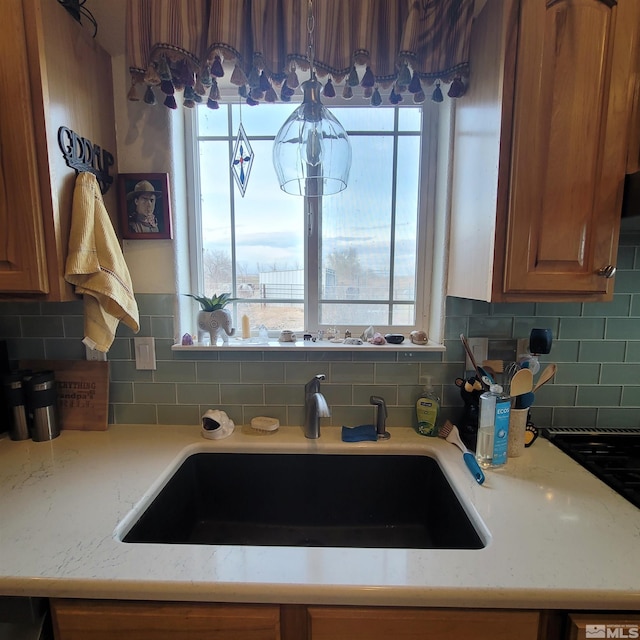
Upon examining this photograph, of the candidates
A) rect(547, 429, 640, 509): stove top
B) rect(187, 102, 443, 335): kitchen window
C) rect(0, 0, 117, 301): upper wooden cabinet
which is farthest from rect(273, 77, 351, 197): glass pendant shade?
rect(547, 429, 640, 509): stove top

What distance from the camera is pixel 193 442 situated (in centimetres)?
119

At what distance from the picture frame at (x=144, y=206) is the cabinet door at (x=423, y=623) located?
121cm

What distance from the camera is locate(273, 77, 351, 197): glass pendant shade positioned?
94cm

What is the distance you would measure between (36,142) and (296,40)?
0.78 m

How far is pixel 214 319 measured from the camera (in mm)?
1307

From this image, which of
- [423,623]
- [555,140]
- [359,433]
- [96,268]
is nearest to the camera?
[423,623]

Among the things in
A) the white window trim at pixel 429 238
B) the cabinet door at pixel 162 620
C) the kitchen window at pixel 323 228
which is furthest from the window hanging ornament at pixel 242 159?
the cabinet door at pixel 162 620

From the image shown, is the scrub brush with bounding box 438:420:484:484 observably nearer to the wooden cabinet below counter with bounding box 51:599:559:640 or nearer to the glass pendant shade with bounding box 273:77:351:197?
the wooden cabinet below counter with bounding box 51:599:559:640

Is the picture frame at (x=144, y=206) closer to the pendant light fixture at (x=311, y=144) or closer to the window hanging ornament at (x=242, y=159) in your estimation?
the window hanging ornament at (x=242, y=159)

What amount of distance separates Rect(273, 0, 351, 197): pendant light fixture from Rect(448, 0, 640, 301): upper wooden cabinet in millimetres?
424

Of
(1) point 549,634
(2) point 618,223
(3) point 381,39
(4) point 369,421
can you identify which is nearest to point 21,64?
(3) point 381,39

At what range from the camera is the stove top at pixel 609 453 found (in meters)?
0.94

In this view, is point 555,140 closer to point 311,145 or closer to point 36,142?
point 311,145

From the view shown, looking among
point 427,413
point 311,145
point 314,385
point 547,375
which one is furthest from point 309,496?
point 311,145
